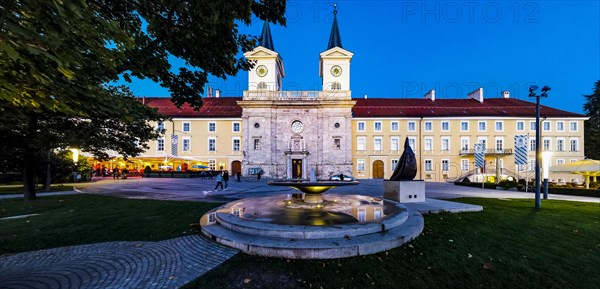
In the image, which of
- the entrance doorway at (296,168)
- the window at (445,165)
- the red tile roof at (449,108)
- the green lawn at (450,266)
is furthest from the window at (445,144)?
the green lawn at (450,266)

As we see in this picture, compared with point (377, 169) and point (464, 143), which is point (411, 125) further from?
point (377, 169)

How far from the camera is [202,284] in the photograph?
3779mm

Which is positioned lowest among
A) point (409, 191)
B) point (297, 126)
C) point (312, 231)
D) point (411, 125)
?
point (409, 191)

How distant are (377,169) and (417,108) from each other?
38.8 feet

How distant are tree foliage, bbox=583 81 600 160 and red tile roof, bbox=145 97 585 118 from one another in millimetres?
8199

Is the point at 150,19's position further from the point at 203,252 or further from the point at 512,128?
the point at 512,128

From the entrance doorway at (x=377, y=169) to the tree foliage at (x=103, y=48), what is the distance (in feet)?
107

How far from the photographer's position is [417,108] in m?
39.1

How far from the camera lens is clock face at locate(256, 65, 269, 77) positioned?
36.3m

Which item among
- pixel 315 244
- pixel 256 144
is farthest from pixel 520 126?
pixel 315 244

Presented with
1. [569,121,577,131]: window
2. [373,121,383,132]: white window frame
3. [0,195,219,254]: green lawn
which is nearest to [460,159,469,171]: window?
[373,121,383,132]: white window frame

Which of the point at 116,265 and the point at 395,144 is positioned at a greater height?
the point at 395,144

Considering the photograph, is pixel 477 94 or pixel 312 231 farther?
pixel 477 94

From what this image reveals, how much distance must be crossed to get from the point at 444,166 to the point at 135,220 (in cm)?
3875
